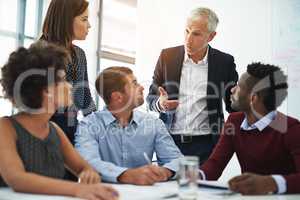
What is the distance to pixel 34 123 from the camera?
1.51 m

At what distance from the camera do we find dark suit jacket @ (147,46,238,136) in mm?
2512

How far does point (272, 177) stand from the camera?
149 cm

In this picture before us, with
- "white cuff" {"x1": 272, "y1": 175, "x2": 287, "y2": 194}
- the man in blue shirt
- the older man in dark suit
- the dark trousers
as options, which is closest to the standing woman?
the man in blue shirt

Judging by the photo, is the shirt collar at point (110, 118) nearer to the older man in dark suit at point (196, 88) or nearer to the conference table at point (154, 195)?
the older man in dark suit at point (196, 88)

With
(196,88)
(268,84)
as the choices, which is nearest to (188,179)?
(268,84)

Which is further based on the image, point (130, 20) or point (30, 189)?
point (130, 20)

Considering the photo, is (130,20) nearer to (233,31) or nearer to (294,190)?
(233,31)

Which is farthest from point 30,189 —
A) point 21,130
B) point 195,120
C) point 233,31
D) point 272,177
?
point 233,31

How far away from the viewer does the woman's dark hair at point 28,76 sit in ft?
4.99

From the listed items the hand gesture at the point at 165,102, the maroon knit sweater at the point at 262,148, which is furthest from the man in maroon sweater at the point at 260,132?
the hand gesture at the point at 165,102

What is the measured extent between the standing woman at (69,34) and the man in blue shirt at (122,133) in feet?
0.33

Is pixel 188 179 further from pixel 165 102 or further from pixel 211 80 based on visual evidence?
pixel 211 80

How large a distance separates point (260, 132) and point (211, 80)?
750 millimetres

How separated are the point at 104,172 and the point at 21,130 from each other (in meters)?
0.44
